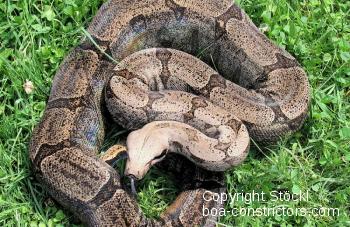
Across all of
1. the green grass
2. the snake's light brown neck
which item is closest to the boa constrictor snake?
the snake's light brown neck

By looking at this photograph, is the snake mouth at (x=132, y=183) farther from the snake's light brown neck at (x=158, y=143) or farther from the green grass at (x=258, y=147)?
the green grass at (x=258, y=147)

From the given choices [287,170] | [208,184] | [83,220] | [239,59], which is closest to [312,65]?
[239,59]

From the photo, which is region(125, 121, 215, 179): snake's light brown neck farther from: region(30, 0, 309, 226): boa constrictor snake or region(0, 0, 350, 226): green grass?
region(0, 0, 350, 226): green grass

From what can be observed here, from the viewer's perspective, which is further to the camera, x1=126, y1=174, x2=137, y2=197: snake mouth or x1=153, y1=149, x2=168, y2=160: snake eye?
x1=153, y1=149, x2=168, y2=160: snake eye

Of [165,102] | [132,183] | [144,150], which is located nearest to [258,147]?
[165,102]

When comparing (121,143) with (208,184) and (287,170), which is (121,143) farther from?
(287,170)
